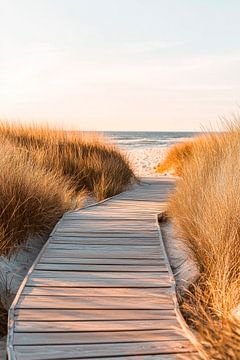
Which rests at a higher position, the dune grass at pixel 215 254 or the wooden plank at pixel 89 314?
the dune grass at pixel 215 254

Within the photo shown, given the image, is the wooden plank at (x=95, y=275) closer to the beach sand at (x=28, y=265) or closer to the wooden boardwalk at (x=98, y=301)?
the wooden boardwalk at (x=98, y=301)

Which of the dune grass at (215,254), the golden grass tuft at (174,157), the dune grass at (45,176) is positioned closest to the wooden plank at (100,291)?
the dune grass at (215,254)

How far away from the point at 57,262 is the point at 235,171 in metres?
1.69

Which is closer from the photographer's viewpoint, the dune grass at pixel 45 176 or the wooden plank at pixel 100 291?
the wooden plank at pixel 100 291

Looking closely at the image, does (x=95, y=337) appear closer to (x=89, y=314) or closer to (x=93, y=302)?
(x=89, y=314)

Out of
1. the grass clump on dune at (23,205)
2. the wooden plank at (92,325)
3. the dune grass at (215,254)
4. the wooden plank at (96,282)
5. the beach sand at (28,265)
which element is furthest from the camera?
the grass clump on dune at (23,205)

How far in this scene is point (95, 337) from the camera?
2910mm

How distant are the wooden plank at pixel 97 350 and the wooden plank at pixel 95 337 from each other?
45 mm

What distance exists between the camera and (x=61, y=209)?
6.04 meters

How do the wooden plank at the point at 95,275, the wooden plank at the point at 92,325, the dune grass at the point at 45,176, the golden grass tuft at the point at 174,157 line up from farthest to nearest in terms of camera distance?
the golden grass tuft at the point at 174,157, the dune grass at the point at 45,176, the wooden plank at the point at 95,275, the wooden plank at the point at 92,325

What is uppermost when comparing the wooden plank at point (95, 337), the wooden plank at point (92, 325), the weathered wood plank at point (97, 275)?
the wooden plank at point (95, 337)

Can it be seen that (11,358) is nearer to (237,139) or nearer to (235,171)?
(235,171)

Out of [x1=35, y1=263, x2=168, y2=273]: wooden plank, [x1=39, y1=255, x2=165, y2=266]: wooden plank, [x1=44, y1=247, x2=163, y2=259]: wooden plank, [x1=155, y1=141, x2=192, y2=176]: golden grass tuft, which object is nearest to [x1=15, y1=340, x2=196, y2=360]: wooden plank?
[x1=35, y1=263, x2=168, y2=273]: wooden plank

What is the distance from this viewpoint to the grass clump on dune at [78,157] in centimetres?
803
